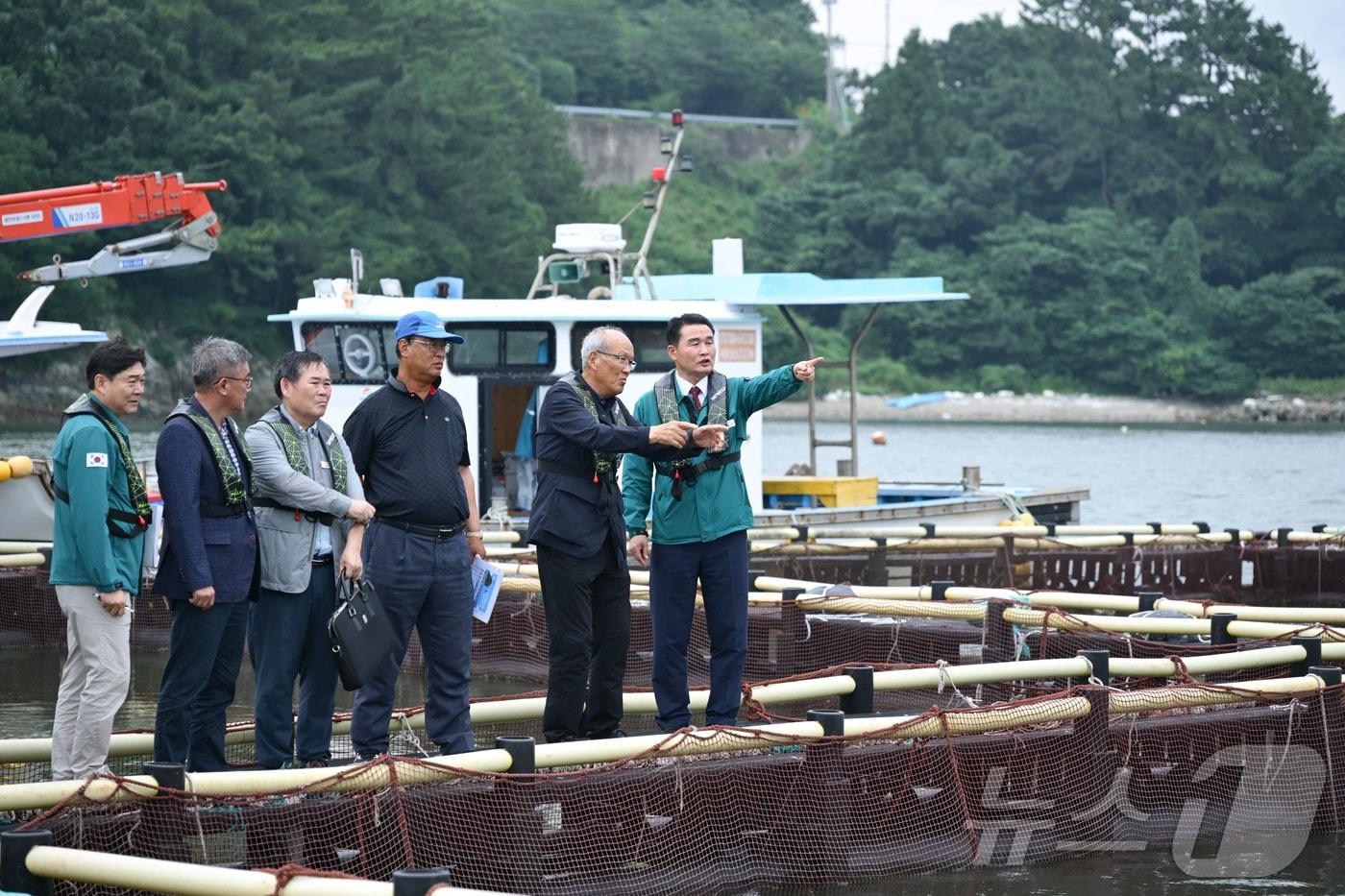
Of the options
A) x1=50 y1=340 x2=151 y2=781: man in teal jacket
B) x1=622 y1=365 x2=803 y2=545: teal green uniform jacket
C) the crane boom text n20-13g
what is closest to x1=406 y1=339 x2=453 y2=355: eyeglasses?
x1=622 y1=365 x2=803 y2=545: teal green uniform jacket

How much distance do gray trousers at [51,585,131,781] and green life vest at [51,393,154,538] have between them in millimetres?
270

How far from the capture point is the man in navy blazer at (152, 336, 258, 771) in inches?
251

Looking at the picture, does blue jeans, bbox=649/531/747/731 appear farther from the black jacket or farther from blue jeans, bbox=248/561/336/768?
blue jeans, bbox=248/561/336/768

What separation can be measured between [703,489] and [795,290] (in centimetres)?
856

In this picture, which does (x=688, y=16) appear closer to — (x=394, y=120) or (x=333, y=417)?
(x=394, y=120)

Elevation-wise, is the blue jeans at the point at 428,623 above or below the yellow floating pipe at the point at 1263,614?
above

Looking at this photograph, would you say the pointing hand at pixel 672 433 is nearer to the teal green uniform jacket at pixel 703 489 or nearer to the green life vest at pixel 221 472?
the teal green uniform jacket at pixel 703 489

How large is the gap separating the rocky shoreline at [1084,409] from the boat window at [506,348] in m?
59.3

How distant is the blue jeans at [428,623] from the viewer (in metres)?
6.63

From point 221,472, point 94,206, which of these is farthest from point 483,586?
point 94,206

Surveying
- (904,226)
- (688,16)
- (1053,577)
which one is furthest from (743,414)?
(688,16)

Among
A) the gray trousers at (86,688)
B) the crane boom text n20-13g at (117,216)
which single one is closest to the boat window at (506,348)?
the crane boom text n20-13g at (117,216)

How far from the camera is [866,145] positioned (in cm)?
9494

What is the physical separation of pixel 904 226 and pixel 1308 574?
7510 cm
